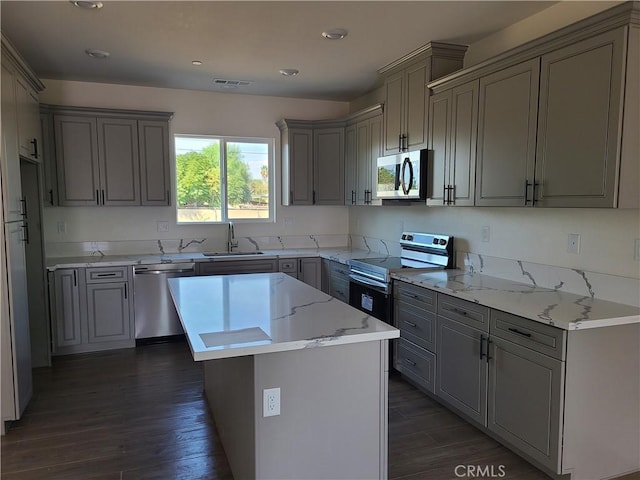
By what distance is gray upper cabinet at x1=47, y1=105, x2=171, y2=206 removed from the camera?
14.3 feet

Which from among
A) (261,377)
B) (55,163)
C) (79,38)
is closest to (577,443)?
(261,377)

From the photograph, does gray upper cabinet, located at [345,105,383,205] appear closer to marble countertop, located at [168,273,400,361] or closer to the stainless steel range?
the stainless steel range

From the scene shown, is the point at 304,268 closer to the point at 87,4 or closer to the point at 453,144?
the point at 453,144

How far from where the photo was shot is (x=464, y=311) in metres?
2.82

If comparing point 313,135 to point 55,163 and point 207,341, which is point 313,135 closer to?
point 55,163

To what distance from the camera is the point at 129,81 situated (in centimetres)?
461

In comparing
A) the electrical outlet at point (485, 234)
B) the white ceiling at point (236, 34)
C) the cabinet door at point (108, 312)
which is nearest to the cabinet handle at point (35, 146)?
the white ceiling at point (236, 34)

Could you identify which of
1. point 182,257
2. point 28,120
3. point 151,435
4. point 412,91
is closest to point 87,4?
point 28,120

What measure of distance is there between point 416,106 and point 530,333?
205 centimetres

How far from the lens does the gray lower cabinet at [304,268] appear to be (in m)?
4.95

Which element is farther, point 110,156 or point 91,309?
point 110,156

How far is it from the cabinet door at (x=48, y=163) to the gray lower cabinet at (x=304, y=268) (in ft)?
7.49

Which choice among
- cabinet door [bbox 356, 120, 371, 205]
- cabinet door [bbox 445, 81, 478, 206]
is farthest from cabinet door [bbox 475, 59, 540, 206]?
cabinet door [bbox 356, 120, 371, 205]

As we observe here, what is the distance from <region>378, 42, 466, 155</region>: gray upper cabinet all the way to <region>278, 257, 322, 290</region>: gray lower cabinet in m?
1.55
